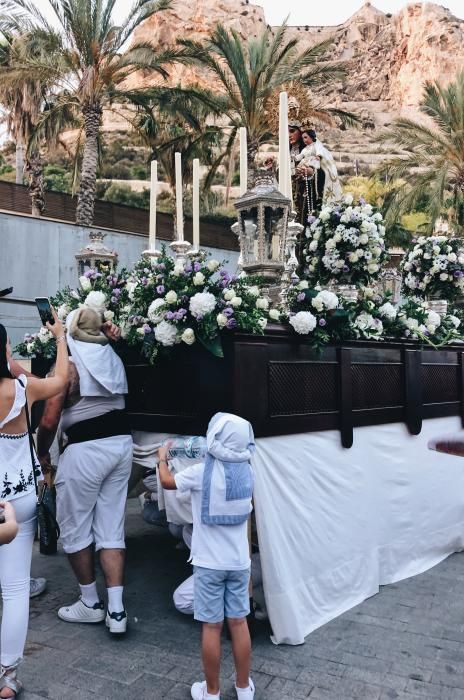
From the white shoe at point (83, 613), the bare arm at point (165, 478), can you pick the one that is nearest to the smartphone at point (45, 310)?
the bare arm at point (165, 478)

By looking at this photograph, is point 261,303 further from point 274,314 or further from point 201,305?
point 201,305

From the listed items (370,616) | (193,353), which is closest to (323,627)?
(370,616)

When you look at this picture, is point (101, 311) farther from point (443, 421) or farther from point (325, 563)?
point (443, 421)

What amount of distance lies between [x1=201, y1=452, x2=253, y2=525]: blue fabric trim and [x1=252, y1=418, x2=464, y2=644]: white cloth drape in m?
0.68

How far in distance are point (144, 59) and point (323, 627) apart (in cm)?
1647

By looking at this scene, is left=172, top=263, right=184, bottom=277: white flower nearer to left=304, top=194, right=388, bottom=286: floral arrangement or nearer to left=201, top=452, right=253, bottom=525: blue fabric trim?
left=201, top=452, right=253, bottom=525: blue fabric trim

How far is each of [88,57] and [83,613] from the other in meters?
15.2

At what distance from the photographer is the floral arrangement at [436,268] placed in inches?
→ 287

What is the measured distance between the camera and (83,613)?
4156 mm

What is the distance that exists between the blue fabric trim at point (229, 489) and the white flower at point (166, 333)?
1.01 m

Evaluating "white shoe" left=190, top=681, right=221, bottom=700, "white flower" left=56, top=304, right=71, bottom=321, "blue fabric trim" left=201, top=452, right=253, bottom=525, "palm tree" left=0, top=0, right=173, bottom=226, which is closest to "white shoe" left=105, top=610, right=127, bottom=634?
"white shoe" left=190, top=681, right=221, bottom=700

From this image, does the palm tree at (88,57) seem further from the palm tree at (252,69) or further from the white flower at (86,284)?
the white flower at (86,284)

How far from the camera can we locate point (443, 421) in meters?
6.18

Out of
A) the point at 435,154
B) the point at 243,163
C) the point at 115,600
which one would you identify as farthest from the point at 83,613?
the point at 435,154
